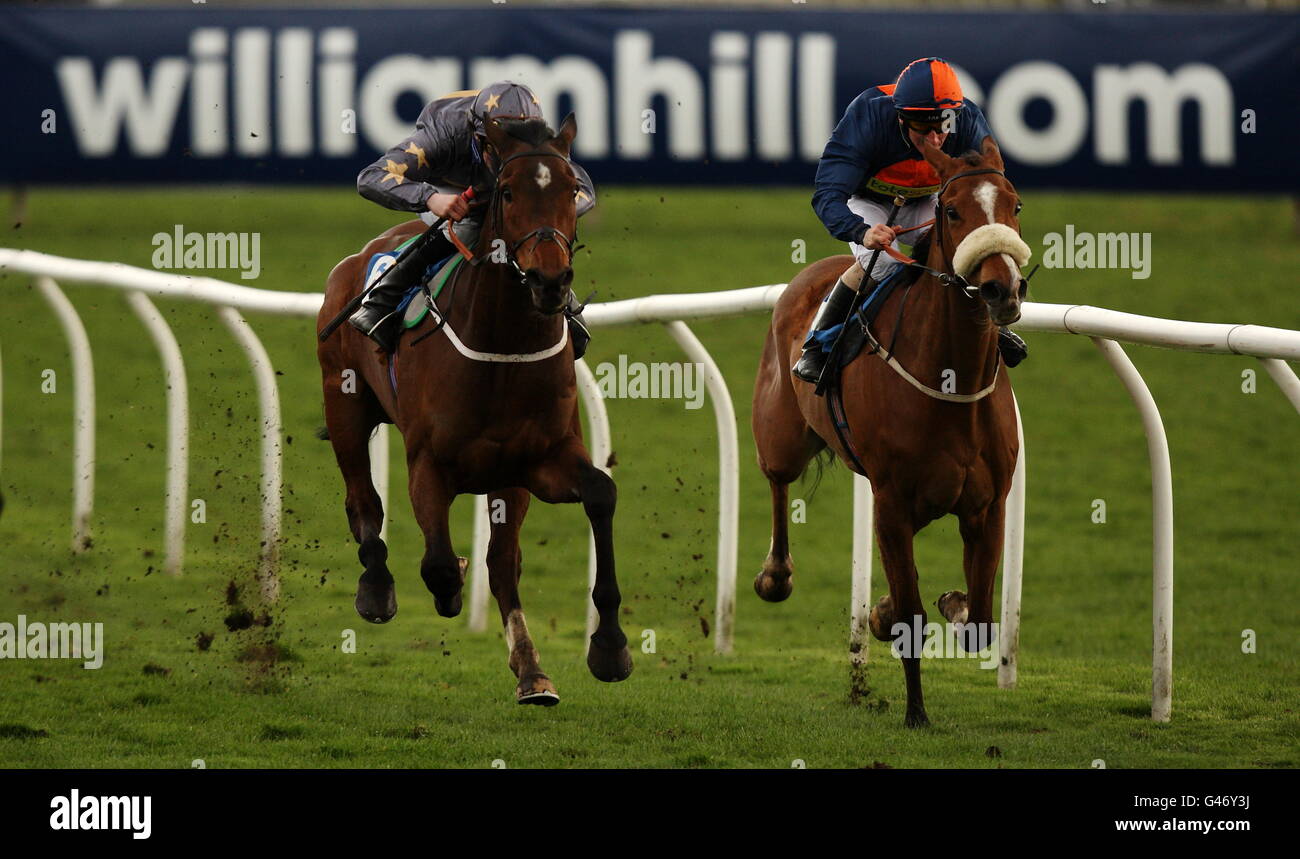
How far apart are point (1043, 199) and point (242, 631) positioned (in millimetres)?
12168

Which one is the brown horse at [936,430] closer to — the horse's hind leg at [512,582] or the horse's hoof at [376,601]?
the horse's hind leg at [512,582]

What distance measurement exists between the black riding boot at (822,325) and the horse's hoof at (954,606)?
0.80 m

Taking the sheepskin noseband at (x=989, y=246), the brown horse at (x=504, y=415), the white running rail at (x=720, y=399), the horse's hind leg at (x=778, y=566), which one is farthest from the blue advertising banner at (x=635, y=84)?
the sheepskin noseband at (x=989, y=246)

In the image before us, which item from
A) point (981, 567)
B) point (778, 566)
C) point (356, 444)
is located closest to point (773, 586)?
point (778, 566)

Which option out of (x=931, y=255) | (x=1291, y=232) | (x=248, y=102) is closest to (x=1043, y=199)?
(x=1291, y=232)

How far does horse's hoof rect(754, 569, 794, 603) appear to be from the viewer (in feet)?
21.5

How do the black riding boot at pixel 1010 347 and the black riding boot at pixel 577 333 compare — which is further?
the black riding boot at pixel 577 333

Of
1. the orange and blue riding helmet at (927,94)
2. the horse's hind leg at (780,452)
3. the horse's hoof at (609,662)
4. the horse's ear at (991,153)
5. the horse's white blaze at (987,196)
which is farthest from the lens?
the horse's hind leg at (780,452)

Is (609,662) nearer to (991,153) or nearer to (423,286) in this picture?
(423,286)

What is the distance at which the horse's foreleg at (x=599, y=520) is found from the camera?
515cm

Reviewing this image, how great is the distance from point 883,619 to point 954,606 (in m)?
0.24

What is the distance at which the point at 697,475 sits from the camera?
10484 mm
